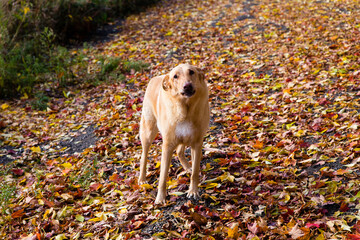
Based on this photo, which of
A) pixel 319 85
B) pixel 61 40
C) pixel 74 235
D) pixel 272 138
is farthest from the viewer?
pixel 61 40

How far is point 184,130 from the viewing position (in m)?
3.32

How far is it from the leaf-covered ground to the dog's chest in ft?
2.36

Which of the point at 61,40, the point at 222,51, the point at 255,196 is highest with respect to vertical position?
the point at 61,40

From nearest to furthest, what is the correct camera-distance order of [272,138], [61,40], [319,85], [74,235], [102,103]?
[74,235] → [272,138] → [319,85] → [102,103] → [61,40]

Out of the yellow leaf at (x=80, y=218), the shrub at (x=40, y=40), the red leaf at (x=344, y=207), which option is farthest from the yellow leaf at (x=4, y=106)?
the red leaf at (x=344, y=207)

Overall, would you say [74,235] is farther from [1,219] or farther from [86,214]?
[1,219]

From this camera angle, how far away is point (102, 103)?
7027 millimetres

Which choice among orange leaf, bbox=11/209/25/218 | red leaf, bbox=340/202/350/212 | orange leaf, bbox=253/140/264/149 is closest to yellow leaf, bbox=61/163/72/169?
orange leaf, bbox=11/209/25/218

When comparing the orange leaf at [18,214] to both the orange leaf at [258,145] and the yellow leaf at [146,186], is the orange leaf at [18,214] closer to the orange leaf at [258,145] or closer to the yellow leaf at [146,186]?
the yellow leaf at [146,186]

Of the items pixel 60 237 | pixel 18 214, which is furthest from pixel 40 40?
pixel 60 237

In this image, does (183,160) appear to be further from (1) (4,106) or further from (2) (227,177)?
(1) (4,106)

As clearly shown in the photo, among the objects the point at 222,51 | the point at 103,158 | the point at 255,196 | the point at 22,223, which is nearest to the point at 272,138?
the point at 255,196

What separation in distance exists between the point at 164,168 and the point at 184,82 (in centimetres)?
100

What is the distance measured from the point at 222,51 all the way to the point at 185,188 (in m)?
5.27
